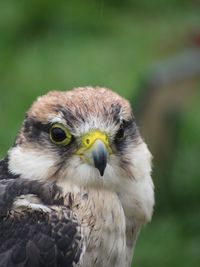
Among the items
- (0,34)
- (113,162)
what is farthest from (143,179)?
(0,34)

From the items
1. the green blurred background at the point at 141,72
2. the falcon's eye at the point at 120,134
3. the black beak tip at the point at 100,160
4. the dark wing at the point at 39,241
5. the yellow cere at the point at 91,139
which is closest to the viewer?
the dark wing at the point at 39,241

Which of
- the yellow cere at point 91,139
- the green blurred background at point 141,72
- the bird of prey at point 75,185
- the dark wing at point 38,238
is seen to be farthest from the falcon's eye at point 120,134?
the green blurred background at point 141,72

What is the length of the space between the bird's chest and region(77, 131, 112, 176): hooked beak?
20 cm

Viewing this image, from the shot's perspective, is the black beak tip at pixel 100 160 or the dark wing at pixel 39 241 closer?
the dark wing at pixel 39 241

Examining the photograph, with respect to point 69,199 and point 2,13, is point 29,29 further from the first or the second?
point 69,199

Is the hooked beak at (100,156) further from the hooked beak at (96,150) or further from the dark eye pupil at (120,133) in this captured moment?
the dark eye pupil at (120,133)

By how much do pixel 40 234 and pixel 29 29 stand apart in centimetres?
874

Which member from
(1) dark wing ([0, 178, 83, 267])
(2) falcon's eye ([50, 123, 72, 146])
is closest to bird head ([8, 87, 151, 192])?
(2) falcon's eye ([50, 123, 72, 146])

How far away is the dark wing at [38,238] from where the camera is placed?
7.20 meters

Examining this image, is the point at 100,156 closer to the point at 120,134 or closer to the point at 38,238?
the point at 120,134

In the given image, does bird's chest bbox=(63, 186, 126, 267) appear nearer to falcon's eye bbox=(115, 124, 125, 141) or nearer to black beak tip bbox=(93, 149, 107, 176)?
black beak tip bbox=(93, 149, 107, 176)

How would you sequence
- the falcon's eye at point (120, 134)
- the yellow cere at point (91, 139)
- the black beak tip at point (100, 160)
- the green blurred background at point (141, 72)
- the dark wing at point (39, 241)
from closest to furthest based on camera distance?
the dark wing at point (39, 241), the black beak tip at point (100, 160), the yellow cere at point (91, 139), the falcon's eye at point (120, 134), the green blurred background at point (141, 72)

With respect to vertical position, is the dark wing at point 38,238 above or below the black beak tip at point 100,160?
below

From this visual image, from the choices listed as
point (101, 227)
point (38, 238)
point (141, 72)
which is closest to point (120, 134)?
point (101, 227)
